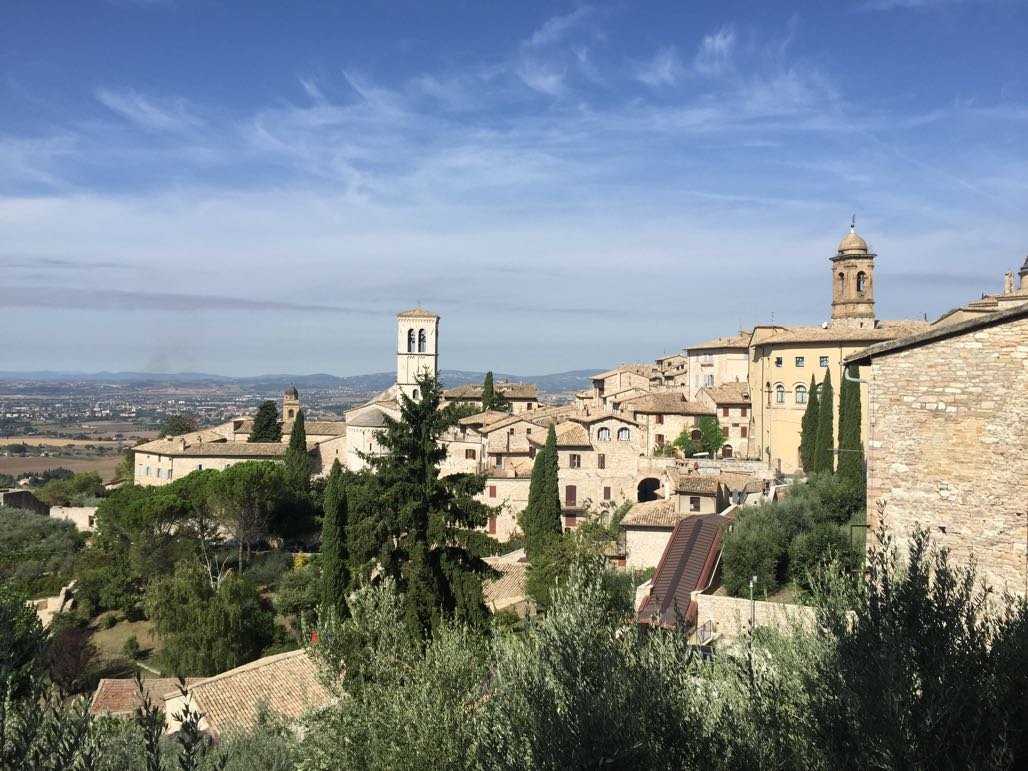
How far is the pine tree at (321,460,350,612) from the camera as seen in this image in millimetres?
27047

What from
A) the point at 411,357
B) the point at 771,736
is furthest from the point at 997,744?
the point at 411,357

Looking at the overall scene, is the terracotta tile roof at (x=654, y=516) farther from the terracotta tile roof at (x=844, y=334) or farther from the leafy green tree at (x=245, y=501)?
the leafy green tree at (x=245, y=501)

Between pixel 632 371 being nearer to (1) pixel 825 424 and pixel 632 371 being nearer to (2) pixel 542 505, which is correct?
(1) pixel 825 424

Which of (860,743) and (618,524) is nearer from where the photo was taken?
(860,743)

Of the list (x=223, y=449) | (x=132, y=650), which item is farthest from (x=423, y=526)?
(x=223, y=449)

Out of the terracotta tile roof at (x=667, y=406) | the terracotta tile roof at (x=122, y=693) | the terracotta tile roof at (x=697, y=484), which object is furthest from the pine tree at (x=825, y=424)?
the terracotta tile roof at (x=122, y=693)

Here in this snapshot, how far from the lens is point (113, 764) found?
20.1 feet

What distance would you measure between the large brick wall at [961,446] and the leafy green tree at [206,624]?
75.5 ft

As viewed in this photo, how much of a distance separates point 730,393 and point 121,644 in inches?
1348

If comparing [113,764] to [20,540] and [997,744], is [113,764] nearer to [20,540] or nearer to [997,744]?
[997,744]

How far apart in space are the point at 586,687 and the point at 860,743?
6.64 ft

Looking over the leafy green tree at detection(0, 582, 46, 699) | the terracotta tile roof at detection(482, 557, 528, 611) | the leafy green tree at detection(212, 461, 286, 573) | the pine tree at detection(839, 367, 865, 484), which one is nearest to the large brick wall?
the leafy green tree at detection(0, 582, 46, 699)

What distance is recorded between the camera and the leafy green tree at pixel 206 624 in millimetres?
25484

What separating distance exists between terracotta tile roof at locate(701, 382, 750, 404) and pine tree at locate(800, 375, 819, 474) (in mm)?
7061
